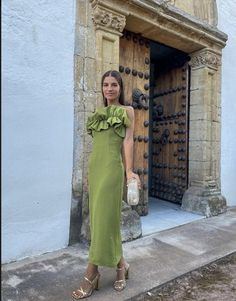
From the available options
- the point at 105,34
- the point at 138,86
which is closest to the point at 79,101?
the point at 105,34

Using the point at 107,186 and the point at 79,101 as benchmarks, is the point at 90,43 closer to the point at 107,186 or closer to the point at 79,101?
the point at 79,101

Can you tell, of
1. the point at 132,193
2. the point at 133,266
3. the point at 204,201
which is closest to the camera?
the point at 132,193

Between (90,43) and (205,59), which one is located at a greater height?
(205,59)

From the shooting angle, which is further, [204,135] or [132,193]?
[204,135]

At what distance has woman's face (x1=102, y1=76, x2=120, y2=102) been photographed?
7.04ft

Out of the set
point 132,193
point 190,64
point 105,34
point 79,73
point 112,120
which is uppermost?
point 190,64

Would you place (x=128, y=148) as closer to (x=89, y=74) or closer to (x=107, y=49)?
(x=89, y=74)

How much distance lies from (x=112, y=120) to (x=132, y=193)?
0.49 meters

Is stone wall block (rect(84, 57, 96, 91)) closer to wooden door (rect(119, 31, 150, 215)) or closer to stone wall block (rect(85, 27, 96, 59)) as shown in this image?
stone wall block (rect(85, 27, 96, 59))

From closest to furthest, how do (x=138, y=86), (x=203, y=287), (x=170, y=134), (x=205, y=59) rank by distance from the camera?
(x=203, y=287)
(x=138, y=86)
(x=205, y=59)
(x=170, y=134)

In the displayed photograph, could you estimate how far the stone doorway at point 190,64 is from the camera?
3021mm

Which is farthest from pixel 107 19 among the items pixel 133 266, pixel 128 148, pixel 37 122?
pixel 133 266

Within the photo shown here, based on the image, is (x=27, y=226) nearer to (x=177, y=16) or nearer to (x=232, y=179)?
(x=177, y=16)

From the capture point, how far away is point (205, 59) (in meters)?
4.37
